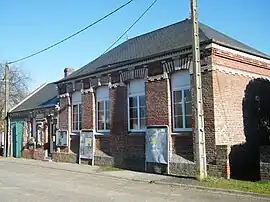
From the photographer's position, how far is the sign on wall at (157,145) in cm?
1591

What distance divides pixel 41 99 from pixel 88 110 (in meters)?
10.2

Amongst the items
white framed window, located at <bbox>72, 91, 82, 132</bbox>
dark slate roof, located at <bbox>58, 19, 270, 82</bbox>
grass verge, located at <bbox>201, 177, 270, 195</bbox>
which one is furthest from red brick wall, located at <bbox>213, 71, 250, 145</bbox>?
white framed window, located at <bbox>72, 91, 82, 132</bbox>

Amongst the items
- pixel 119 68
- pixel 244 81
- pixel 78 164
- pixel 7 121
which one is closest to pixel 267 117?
pixel 244 81

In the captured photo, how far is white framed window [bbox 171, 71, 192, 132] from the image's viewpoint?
15609mm

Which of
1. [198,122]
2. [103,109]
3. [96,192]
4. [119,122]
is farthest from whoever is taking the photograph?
[103,109]

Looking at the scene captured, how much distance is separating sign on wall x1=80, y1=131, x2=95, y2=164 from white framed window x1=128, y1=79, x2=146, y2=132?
133 inches

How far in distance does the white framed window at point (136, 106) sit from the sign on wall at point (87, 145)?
3.37m

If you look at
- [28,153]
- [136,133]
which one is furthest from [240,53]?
[28,153]

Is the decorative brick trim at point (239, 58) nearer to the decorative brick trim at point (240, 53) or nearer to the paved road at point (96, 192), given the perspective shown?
the decorative brick trim at point (240, 53)

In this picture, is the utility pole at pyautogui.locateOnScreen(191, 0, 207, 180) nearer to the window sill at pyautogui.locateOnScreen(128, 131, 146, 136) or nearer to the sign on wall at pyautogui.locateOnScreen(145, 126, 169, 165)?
the sign on wall at pyautogui.locateOnScreen(145, 126, 169, 165)

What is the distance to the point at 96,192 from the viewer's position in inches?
441

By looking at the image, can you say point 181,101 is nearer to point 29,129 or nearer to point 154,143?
point 154,143

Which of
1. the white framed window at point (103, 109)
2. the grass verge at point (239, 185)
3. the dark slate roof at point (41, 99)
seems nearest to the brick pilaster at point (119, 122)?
the white framed window at point (103, 109)

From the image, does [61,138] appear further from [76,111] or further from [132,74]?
[132,74]
